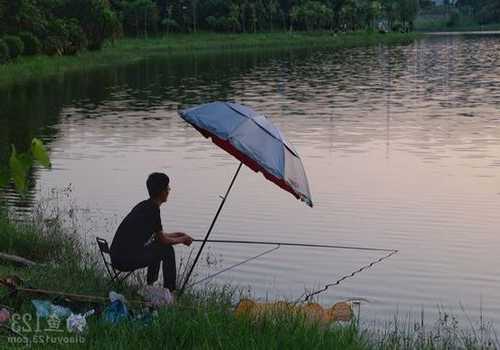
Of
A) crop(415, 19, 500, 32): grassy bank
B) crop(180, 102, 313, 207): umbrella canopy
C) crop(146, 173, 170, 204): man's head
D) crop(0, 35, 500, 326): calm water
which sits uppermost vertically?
crop(180, 102, 313, 207): umbrella canopy

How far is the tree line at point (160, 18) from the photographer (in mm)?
53406

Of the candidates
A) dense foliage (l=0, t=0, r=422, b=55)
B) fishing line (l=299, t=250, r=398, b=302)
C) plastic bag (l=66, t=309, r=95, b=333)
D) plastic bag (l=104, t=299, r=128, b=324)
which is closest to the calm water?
fishing line (l=299, t=250, r=398, b=302)

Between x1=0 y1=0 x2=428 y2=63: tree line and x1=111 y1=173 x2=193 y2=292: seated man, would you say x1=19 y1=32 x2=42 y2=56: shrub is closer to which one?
x1=0 y1=0 x2=428 y2=63: tree line

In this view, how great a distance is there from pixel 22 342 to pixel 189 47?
82.9 meters

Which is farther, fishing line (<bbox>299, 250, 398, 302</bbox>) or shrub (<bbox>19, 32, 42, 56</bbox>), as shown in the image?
shrub (<bbox>19, 32, 42, 56</bbox>)

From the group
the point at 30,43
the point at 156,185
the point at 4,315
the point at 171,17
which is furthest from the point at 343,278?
the point at 171,17

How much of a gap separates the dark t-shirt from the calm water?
249cm

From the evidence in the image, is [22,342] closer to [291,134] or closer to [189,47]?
[291,134]

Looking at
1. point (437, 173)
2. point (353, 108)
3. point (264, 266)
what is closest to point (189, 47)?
point (353, 108)

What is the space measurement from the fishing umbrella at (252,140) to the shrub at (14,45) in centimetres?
4215

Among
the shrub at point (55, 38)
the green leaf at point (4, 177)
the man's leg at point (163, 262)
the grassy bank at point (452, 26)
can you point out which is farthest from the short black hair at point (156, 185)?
the grassy bank at point (452, 26)

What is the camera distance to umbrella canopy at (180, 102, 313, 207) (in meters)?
8.21

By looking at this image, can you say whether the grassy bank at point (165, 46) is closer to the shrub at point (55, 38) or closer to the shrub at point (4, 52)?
the shrub at point (4, 52)

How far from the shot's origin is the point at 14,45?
4909 cm
